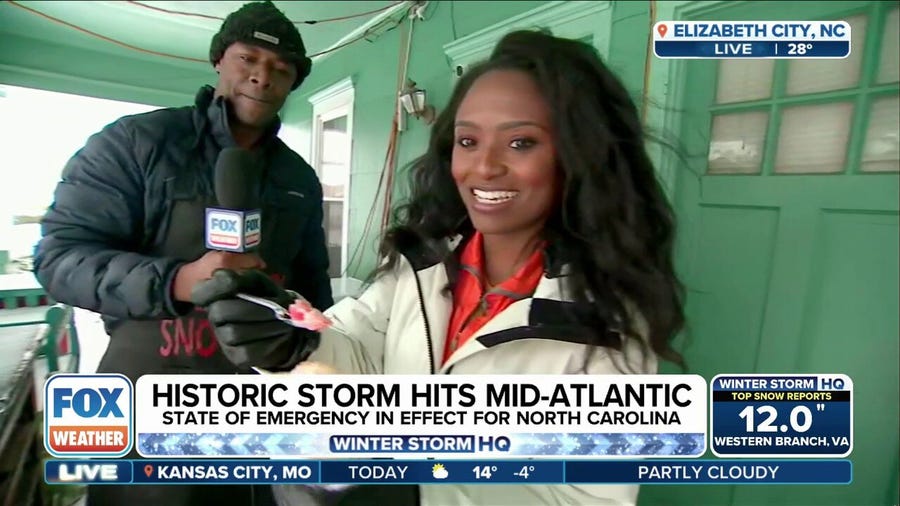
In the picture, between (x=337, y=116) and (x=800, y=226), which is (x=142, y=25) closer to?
(x=337, y=116)

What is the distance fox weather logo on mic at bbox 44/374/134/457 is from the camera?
49 centimetres

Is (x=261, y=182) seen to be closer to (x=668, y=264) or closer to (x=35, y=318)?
(x=35, y=318)

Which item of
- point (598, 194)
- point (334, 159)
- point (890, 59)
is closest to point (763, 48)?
point (890, 59)

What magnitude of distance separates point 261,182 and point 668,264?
1.55 feet

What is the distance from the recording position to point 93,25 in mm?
483

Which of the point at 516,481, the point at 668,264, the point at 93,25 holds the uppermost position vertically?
the point at 93,25

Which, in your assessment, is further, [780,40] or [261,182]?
[780,40]

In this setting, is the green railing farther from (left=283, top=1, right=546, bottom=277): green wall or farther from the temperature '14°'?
the temperature '14°'

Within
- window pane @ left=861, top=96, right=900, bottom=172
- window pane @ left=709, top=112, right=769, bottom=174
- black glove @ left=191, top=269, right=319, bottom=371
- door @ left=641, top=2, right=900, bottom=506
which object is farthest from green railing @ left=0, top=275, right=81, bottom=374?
Result: window pane @ left=861, top=96, right=900, bottom=172

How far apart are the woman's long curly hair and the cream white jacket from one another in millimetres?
27

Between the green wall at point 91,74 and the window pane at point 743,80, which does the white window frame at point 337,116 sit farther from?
the window pane at point 743,80

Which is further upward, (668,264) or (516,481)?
(668,264)

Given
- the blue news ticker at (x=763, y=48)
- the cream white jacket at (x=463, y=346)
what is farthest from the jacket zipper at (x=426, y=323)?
the blue news ticker at (x=763, y=48)

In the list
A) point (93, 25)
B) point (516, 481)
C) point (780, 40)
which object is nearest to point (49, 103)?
point (93, 25)
